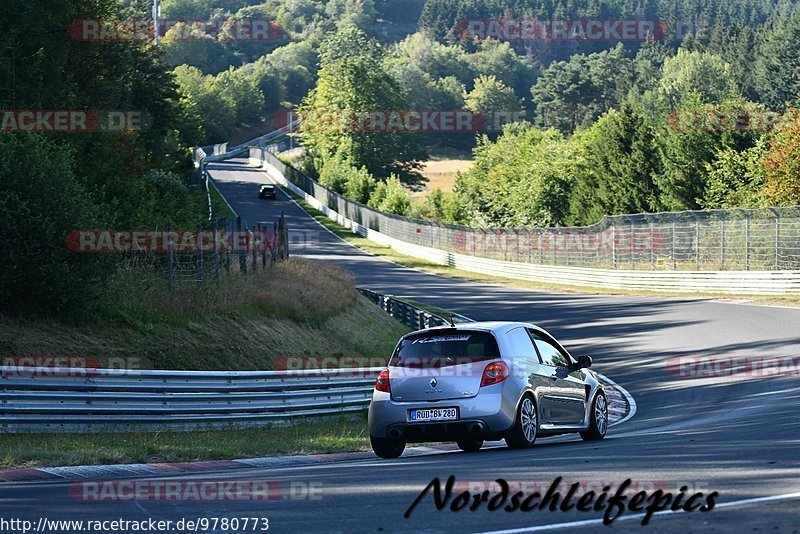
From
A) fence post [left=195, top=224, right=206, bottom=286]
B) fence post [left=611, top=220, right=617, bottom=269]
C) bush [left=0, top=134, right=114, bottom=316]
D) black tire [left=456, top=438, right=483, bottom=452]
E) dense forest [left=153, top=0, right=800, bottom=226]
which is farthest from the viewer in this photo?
dense forest [left=153, top=0, right=800, bottom=226]

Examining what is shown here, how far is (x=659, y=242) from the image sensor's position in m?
47.1

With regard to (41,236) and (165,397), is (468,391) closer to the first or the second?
(165,397)

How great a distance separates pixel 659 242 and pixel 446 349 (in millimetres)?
35118

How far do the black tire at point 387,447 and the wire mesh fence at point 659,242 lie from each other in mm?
28642

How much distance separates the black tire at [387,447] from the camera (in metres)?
13.5

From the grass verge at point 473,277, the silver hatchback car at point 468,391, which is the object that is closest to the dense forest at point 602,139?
the grass verge at point 473,277

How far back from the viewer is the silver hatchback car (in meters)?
13.0

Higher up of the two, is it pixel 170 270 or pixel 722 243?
pixel 170 270

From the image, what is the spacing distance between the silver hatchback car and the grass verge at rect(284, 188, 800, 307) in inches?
968

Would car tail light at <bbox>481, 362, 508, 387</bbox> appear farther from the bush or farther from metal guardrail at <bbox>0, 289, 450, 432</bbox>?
the bush

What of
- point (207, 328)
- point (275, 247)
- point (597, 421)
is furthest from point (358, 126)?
point (597, 421)

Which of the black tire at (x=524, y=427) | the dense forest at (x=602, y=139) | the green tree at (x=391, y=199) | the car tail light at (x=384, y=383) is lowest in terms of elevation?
the black tire at (x=524, y=427)

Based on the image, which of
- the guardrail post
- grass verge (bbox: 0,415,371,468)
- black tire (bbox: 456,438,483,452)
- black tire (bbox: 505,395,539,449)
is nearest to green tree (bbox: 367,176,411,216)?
the guardrail post

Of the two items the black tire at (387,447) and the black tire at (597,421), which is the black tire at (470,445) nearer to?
the black tire at (387,447)
